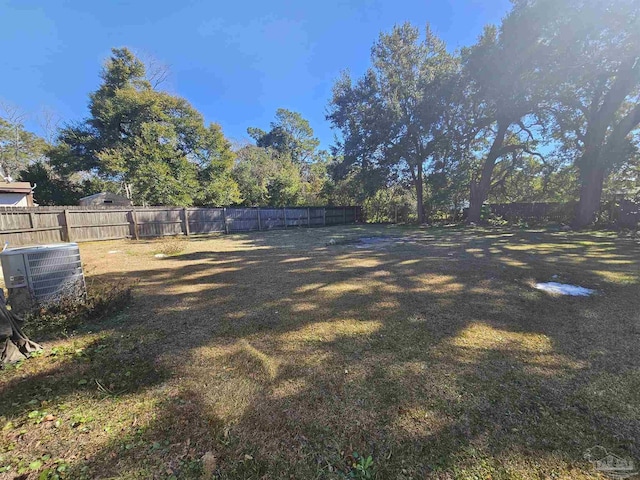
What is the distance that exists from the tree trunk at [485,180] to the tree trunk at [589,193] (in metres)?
3.85

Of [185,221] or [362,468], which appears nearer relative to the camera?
[362,468]

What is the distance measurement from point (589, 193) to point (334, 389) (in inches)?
618

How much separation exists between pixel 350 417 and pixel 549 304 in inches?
122

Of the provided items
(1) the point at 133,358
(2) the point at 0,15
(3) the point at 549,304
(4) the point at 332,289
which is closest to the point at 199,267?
(4) the point at 332,289

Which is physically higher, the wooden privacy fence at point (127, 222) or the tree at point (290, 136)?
the tree at point (290, 136)

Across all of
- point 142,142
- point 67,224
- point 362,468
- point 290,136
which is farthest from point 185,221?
point 290,136

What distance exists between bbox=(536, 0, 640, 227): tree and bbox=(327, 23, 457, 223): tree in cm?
493

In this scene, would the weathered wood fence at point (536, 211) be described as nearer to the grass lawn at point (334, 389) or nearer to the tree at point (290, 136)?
the grass lawn at point (334, 389)

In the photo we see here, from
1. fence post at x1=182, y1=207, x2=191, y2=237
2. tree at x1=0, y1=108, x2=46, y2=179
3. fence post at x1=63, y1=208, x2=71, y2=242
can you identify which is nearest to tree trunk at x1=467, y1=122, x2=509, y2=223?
fence post at x1=182, y1=207, x2=191, y2=237

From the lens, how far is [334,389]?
5.82 feet

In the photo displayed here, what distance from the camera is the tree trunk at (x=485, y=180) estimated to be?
47.8 ft

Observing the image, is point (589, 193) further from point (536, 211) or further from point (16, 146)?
point (16, 146)

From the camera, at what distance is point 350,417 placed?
5.03 ft

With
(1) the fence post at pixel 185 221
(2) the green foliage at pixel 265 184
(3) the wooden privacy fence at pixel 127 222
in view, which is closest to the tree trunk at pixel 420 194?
(3) the wooden privacy fence at pixel 127 222
